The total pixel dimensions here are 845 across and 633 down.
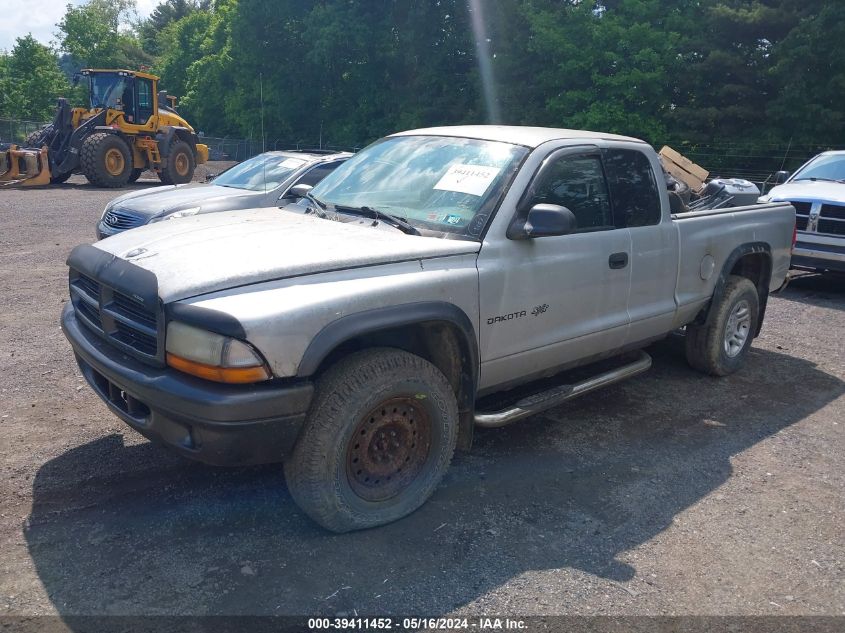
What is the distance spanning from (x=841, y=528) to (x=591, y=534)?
138 cm

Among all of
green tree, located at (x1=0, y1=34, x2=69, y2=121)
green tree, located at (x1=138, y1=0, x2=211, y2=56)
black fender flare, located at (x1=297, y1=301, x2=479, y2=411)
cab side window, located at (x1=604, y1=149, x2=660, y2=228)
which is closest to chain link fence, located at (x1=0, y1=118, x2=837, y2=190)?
cab side window, located at (x1=604, y1=149, x2=660, y2=228)

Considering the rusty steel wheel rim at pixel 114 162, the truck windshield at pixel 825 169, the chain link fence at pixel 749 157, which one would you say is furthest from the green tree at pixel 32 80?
the truck windshield at pixel 825 169

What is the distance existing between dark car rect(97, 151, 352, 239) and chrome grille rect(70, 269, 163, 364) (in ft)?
15.3

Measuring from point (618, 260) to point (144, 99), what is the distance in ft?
65.8

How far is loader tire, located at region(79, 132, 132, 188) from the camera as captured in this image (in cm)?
1969

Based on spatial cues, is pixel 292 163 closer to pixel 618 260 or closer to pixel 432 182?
pixel 432 182

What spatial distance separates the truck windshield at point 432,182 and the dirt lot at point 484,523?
4.85 feet

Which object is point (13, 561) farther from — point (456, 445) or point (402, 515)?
point (456, 445)

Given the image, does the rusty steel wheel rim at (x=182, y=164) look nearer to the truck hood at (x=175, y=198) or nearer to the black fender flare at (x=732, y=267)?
the truck hood at (x=175, y=198)

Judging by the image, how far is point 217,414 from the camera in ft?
9.59

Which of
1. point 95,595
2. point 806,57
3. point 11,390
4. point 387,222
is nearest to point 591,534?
point 387,222

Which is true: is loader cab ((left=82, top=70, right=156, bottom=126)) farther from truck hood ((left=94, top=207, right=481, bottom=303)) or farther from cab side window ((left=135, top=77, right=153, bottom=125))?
truck hood ((left=94, top=207, right=481, bottom=303))

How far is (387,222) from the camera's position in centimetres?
405

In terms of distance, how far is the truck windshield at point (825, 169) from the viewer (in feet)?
33.8
